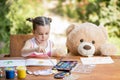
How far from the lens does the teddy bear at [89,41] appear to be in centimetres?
214

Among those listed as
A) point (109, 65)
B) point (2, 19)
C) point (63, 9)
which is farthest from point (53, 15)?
point (109, 65)

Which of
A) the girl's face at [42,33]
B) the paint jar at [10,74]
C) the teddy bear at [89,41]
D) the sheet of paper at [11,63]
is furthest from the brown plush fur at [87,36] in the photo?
the paint jar at [10,74]

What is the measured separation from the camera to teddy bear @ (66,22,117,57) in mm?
2143

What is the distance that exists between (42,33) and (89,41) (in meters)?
0.43

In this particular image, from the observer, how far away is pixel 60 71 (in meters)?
1.71

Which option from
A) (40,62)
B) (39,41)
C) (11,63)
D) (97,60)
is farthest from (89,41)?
(11,63)

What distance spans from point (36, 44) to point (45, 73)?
0.43 m

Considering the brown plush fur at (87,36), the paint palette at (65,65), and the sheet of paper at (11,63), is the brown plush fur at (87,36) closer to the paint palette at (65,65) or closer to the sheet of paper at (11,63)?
the paint palette at (65,65)

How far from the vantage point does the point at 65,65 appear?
1810 mm

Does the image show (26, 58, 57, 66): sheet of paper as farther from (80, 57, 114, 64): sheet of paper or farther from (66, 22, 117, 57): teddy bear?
(66, 22, 117, 57): teddy bear

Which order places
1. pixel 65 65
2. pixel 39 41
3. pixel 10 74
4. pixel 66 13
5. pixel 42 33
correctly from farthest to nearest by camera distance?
pixel 66 13, pixel 39 41, pixel 42 33, pixel 65 65, pixel 10 74

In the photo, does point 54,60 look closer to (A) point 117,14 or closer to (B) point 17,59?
(B) point 17,59

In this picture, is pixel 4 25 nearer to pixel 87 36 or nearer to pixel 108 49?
pixel 87 36

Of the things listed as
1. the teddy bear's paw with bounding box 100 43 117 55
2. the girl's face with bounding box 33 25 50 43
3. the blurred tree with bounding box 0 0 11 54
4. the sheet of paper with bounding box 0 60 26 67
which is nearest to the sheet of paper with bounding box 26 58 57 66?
the sheet of paper with bounding box 0 60 26 67
